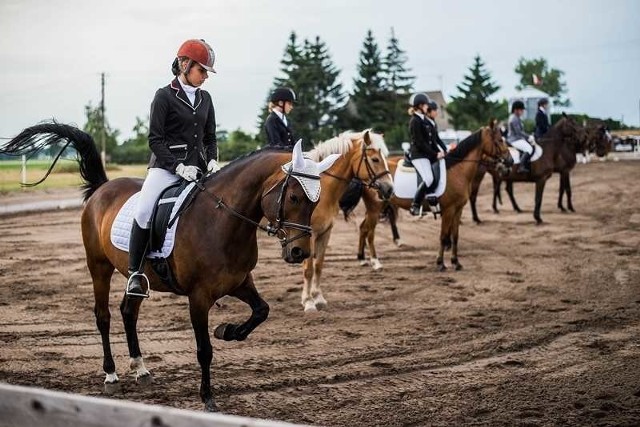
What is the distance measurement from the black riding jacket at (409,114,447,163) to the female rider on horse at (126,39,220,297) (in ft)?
25.0

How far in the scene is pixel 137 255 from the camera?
22.0ft

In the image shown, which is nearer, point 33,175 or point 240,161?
point 240,161

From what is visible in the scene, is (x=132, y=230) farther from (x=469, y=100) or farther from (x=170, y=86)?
(x=469, y=100)

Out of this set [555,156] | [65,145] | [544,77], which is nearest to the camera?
[65,145]

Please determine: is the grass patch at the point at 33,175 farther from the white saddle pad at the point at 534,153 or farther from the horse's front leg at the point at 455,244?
the horse's front leg at the point at 455,244

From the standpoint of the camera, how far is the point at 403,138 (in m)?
57.5

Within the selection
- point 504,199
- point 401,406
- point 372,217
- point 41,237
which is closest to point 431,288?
point 372,217

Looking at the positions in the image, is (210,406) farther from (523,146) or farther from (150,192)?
(523,146)

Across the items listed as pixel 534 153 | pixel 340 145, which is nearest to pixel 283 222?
pixel 340 145

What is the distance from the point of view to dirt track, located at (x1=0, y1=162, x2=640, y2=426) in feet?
21.2

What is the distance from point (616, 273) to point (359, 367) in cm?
739

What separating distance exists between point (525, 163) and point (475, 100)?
171ft

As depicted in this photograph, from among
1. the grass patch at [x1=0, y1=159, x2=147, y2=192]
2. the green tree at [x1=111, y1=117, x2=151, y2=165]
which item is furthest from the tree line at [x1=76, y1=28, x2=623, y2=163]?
the grass patch at [x1=0, y1=159, x2=147, y2=192]

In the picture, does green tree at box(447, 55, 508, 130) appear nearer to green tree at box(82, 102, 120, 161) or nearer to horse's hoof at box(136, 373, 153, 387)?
green tree at box(82, 102, 120, 161)
